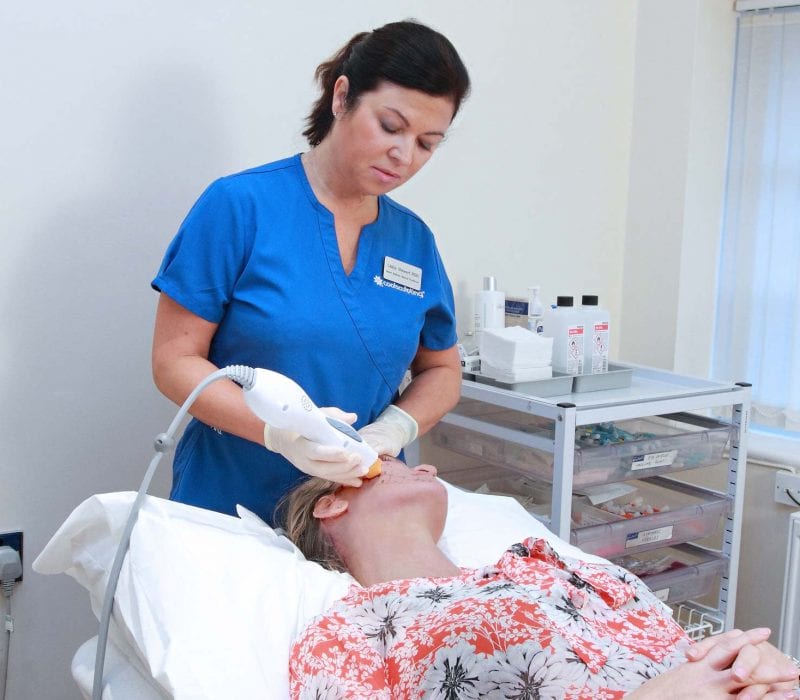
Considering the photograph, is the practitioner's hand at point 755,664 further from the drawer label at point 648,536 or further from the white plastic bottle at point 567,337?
the white plastic bottle at point 567,337

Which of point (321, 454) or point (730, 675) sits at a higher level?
point (321, 454)

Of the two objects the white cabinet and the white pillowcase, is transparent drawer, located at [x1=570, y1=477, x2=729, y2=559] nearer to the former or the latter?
Result: the white cabinet

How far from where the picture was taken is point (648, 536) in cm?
209

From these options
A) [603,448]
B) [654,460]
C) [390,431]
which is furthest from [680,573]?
[390,431]

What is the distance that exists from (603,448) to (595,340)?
0.35 meters

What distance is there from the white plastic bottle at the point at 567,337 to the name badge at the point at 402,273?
1.93 ft

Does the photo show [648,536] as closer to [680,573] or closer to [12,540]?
[680,573]

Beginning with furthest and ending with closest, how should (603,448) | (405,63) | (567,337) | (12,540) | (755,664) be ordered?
1. (567,337)
2. (603,448)
3. (12,540)
4. (405,63)
5. (755,664)

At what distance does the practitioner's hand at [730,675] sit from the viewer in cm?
106

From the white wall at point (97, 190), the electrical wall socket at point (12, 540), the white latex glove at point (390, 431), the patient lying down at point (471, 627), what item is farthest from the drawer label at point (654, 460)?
the electrical wall socket at point (12, 540)

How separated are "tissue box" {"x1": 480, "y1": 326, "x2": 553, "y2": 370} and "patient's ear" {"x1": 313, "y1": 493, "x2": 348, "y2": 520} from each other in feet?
2.26

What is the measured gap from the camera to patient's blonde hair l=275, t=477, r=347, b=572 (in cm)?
153

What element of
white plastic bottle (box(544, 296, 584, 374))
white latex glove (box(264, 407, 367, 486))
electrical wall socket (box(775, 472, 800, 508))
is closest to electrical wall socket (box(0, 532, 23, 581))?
white latex glove (box(264, 407, 367, 486))

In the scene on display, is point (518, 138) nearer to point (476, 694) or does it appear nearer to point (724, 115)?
point (724, 115)
